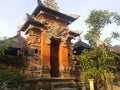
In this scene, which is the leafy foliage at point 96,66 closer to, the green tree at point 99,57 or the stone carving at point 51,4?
the green tree at point 99,57

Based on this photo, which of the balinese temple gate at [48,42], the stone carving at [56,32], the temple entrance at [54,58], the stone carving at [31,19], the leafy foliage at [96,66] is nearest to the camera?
the balinese temple gate at [48,42]

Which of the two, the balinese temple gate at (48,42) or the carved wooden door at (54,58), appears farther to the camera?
the carved wooden door at (54,58)

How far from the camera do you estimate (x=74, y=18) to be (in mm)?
17516

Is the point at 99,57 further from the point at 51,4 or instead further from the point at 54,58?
the point at 51,4

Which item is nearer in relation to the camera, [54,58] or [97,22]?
[54,58]

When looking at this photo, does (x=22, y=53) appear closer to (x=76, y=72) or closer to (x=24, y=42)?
(x=24, y=42)

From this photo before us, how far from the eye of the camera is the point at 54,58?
A: 16438mm

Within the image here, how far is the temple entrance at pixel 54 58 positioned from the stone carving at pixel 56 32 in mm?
589

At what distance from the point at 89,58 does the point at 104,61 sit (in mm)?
1355

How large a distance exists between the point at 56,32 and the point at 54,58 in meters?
2.30

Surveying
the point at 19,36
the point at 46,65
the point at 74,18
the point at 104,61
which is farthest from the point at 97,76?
the point at 19,36

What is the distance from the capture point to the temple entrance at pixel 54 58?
16203 millimetres

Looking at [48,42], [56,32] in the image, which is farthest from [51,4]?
[48,42]

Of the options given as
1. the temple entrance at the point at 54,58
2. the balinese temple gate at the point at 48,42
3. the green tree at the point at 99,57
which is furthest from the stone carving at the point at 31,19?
the green tree at the point at 99,57
